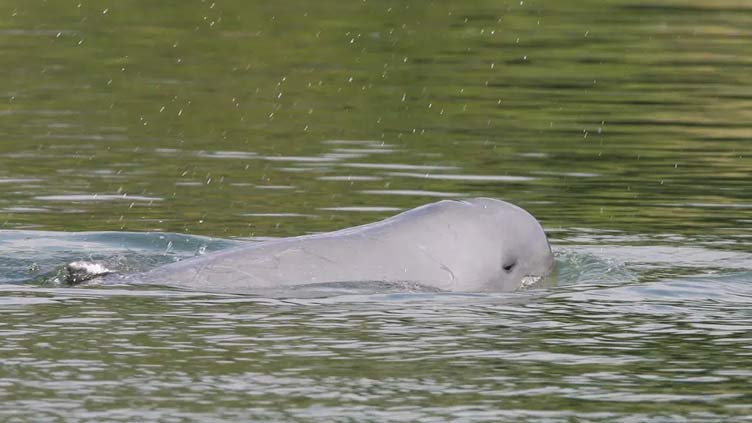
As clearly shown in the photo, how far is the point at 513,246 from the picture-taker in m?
12.0

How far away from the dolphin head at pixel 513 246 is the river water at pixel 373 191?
167 millimetres

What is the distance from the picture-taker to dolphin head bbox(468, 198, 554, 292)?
11969 millimetres

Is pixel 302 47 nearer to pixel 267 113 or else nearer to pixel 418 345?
pixel 267 113

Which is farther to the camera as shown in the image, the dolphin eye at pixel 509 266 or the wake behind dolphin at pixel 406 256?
the dolphin eye at pixel 509 266

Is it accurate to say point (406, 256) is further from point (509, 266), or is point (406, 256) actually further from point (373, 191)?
point (373, 191)

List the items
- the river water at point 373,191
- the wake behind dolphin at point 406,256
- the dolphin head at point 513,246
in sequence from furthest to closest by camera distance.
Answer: the dolphin head at point 513,246 < the wake behind dolphin at point 406,256 < the river water at point 373,191

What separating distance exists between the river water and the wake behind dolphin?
181 millimetres

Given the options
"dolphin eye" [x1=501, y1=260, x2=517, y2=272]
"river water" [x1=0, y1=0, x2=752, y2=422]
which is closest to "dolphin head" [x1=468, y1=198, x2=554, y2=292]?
"dolphin eye" [x1=501, y1=260, x2=517, y2=272]

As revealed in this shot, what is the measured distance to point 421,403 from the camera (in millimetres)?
9078

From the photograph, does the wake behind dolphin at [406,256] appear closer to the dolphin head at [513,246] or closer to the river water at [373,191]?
the dolphin head at [513,246]

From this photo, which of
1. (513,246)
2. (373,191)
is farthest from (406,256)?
(373,191)

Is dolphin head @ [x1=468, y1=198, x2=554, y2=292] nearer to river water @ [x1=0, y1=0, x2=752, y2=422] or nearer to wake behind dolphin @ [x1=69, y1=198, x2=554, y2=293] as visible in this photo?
wake behind dolphin @ [x1=69, y1=198, x2=554, y2=293]

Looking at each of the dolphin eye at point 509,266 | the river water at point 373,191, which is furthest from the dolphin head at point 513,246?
the river water at point 373,191

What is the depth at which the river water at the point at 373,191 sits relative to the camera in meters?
9.52
